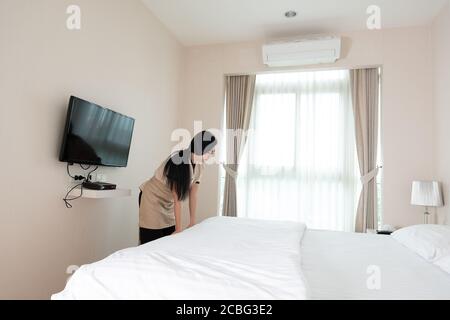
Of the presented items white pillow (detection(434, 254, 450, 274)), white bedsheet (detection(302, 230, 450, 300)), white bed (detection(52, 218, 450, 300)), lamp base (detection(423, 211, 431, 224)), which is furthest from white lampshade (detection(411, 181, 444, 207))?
white pillow (detection(434, 254, 450, 274))

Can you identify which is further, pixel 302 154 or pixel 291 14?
pixel 302 154

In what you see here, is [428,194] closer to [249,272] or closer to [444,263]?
[444,263]

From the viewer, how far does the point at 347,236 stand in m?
2.06

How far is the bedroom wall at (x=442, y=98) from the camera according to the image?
2.63m

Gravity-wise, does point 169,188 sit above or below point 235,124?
below

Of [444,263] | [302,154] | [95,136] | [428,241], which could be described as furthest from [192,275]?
[302,154]

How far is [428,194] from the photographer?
2.63m

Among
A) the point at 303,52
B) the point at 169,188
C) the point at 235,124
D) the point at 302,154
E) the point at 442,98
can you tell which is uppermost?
the point at 303,52

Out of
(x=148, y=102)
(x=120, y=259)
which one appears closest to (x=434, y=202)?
(x=120, y=259)

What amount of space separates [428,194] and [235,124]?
2.18 meters

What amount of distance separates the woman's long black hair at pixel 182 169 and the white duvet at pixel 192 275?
70cm

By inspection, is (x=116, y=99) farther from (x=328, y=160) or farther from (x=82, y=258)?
(x=328, y=160)

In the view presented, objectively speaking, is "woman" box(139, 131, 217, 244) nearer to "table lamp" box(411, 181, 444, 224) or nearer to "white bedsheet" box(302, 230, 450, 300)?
"white bedsheet" box(302, 230, 450, 300)

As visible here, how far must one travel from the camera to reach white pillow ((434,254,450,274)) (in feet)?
4.33
